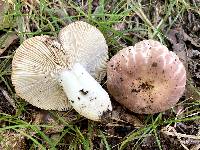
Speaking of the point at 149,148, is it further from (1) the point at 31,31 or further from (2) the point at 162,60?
(1) the point at 31,31

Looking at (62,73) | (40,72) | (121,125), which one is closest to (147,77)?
(121,125)

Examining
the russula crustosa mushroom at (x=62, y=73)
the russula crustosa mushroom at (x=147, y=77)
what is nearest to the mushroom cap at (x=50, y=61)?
the russula crustosa mushroom at (x=62, y=73)

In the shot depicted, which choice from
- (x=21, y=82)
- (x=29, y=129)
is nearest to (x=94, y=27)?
(x=21, y=82)

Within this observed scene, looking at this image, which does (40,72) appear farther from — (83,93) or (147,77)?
(147,77)

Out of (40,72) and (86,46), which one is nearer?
(40,72)

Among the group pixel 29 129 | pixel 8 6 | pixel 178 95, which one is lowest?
pixel 29 129

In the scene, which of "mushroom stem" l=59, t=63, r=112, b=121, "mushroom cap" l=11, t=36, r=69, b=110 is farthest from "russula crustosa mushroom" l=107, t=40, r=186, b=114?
"mushroom cap" l=11, t=36, r=69, b=110

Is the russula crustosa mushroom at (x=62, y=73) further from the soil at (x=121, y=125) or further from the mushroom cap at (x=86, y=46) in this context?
the soil at (x=121, y=125)
